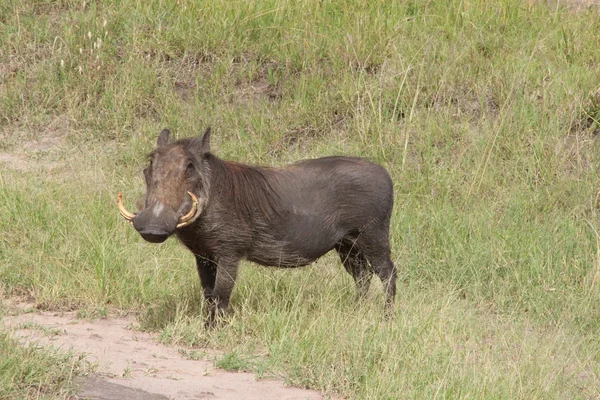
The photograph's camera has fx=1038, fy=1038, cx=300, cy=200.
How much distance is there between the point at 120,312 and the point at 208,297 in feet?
1.70

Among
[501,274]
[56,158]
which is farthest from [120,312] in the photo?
[56,158]

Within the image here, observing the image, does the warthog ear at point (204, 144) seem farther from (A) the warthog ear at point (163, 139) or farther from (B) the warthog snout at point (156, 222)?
(B) the warthog snout at point (156, 222)

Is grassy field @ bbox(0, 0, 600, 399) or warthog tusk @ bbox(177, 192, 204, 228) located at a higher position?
warthog tusk @ bbox(177, 192, 204, 228)

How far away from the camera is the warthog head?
15.3ft

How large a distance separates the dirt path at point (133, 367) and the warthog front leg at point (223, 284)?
35 cm

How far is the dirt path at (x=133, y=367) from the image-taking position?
4254mm

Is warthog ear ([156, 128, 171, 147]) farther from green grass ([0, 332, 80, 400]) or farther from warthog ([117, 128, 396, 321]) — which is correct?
green grass ([0, 332, 80, 400])

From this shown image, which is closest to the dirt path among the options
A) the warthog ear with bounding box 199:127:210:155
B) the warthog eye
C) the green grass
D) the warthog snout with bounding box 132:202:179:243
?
the green grass

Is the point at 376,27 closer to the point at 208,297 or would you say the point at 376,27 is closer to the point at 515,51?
the point at 515,51

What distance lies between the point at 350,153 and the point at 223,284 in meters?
2.62

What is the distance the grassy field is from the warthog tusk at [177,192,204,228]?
0.54 m

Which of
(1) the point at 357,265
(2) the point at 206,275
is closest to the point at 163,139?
(2) the point at 206,275

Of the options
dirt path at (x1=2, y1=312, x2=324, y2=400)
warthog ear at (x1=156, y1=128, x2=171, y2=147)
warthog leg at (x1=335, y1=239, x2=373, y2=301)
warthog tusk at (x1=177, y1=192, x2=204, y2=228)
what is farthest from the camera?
warthog leg at (x1=335, y1=239, x2=373, y2=301)

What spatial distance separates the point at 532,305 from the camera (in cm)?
575
